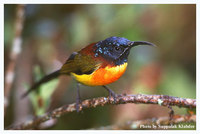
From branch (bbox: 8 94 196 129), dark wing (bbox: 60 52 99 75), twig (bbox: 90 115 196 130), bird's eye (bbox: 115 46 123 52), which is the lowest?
twig (bbox: 90 115 196 130)

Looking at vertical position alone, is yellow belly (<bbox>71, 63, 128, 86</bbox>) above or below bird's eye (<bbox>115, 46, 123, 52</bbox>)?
below

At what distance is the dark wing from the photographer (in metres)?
2.25

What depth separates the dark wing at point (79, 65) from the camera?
225 cm

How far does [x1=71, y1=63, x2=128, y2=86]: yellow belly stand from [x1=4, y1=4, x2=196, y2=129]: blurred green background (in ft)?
1.86

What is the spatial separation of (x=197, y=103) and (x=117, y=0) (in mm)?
1222

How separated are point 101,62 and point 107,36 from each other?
55 cm

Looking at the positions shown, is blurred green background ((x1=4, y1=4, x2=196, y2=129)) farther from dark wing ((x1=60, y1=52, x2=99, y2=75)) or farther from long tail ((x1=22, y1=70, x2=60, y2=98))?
dark wing ((x1=60, y1=52, x2=99, y2=75))

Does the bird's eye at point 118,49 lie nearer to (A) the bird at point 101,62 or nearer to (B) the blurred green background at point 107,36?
(A) the bird at point 101,62

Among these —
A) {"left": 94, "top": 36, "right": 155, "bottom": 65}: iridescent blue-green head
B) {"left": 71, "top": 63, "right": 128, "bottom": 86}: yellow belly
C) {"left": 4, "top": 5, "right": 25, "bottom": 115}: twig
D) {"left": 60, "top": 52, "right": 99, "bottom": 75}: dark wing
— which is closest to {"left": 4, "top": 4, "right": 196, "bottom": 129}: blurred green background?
{"left": 4, "top": 5, "right": 25, "bottom": 115}: twig

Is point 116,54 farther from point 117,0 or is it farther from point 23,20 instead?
point 23,20

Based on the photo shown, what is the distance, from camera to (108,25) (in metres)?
2.81

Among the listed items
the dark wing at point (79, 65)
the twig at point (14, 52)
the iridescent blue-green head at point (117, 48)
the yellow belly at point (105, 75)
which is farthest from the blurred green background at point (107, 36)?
the yellow belly at point (105, 75)

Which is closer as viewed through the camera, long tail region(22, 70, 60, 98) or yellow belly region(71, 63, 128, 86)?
yellow belly region(71, 63, 128, 86)

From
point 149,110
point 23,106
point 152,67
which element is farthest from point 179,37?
point 23,106
